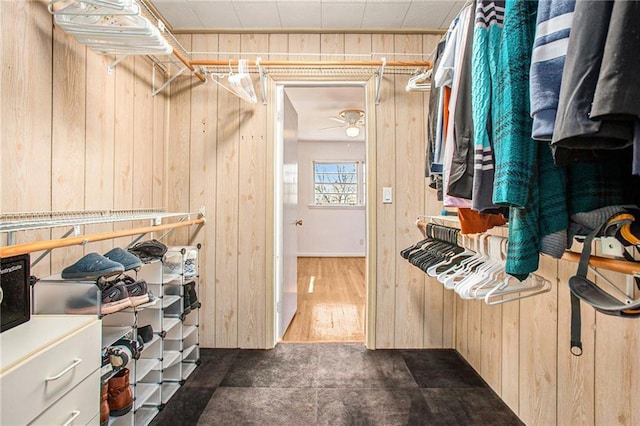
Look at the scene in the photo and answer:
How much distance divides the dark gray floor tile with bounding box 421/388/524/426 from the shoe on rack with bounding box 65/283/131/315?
1573 mm

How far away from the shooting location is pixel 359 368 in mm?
2037

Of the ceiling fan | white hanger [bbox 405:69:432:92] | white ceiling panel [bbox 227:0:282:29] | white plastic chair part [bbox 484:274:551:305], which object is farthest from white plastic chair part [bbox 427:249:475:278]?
the ceiling fan

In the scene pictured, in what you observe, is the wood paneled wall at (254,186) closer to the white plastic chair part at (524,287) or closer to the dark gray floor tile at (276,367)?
the dark gray floor tile at (276,367)

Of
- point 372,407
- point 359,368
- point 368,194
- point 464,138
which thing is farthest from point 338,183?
point 464,138

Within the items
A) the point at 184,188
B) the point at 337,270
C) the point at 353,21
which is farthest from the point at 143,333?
the point at 337,270

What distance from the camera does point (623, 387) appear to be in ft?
3.34

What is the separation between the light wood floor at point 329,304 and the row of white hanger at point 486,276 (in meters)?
1.33

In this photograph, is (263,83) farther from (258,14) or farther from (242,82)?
(258,14)

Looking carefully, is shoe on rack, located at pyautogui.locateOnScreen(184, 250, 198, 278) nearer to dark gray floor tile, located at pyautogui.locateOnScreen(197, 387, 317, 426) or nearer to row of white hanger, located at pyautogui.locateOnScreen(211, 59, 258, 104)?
dark gray floor tile, located at pyautogui.locateOnScreen(197, 387, 317, 426)

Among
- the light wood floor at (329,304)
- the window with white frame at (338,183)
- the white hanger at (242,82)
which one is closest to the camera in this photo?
the white hanger at (242,82)

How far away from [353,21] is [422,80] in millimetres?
720

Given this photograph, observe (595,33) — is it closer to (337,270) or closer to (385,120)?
(385,120)

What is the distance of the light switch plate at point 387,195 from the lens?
232cm

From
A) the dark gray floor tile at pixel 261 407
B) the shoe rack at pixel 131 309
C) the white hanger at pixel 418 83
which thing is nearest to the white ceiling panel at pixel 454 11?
the white hanger at pixel 418 83
